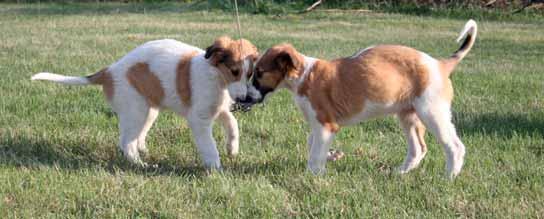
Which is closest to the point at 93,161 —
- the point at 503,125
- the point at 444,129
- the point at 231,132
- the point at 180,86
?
the point at 180,86

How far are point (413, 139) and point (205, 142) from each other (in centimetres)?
165

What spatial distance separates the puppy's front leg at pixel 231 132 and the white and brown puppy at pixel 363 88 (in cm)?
73

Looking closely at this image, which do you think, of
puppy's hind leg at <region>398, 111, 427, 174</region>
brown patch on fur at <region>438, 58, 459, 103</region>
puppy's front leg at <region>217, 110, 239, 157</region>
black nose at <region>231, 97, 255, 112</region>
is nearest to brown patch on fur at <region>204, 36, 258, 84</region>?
black nose at <region>231, 97, 255, 112</region>

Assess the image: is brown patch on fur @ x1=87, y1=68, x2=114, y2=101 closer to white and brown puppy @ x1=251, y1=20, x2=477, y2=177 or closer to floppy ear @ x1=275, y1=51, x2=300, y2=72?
white and brown puppy @ x1=251, y1=20, x2=477, y2=177

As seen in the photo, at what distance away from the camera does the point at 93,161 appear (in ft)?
19.2

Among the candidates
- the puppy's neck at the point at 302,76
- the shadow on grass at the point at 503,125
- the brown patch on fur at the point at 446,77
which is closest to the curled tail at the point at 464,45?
the brown patch on fur at the point at 446,77

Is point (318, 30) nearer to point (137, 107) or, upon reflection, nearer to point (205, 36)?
point (205, 36)

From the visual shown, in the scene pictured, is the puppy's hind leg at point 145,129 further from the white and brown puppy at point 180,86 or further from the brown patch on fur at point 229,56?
the brown patch on fur at point 229,56

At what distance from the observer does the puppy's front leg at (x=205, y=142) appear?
558 centimetres

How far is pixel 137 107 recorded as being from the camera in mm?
5941

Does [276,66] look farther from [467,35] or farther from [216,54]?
[467,35]

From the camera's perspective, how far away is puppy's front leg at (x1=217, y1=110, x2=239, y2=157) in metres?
6.03

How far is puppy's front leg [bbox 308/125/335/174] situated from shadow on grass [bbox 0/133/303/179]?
0.82 feet

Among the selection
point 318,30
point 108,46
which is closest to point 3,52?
point 108,46
